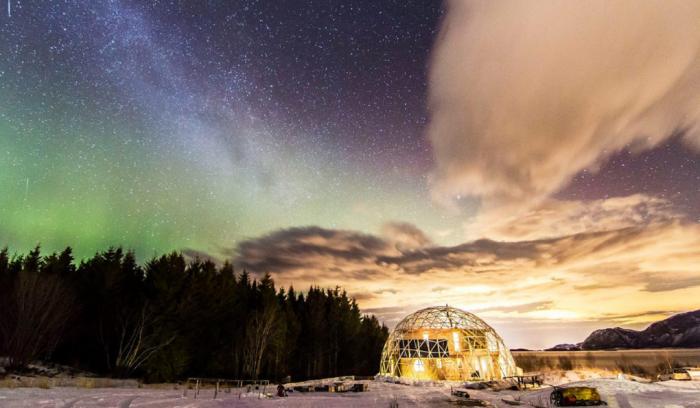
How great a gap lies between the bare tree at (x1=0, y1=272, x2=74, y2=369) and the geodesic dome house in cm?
3363

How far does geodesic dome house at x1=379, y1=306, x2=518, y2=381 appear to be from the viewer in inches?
1741

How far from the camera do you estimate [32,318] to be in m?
28.3

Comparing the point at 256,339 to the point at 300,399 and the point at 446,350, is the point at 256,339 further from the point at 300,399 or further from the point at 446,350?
the point at 446,350

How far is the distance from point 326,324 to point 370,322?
19.3m

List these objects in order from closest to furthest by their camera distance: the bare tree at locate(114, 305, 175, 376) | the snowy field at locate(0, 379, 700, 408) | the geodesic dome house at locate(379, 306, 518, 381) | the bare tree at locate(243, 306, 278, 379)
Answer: the snowy field at locate(0, 379, 700, 408) < the bare tree at locate(114, 305, 175, 376) < the bare tree at locate(243, 306, 278, 379) < the geodesic dome house at locate(379, 306, 518, 381)

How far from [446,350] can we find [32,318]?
137 feet

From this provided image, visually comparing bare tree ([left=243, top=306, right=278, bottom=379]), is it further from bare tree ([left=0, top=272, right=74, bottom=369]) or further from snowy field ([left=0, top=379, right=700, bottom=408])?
snowy field ([left=0, top=379, right=700, bottom=408])

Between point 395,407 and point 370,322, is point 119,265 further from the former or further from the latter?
point 370,322

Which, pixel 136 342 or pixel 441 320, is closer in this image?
pixel 136 342

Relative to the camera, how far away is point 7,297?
1268 inches

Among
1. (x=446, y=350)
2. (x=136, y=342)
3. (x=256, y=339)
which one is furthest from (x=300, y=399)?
(x=446, y=350)

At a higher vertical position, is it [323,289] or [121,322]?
[323,289]

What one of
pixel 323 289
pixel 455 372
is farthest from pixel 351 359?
pixel 455 372

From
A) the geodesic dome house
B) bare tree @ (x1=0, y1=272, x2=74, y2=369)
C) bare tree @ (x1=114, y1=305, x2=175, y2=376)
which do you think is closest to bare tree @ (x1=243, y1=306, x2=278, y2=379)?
bare tree @ (x1=114, y1=305, x2=175, y2=376)
